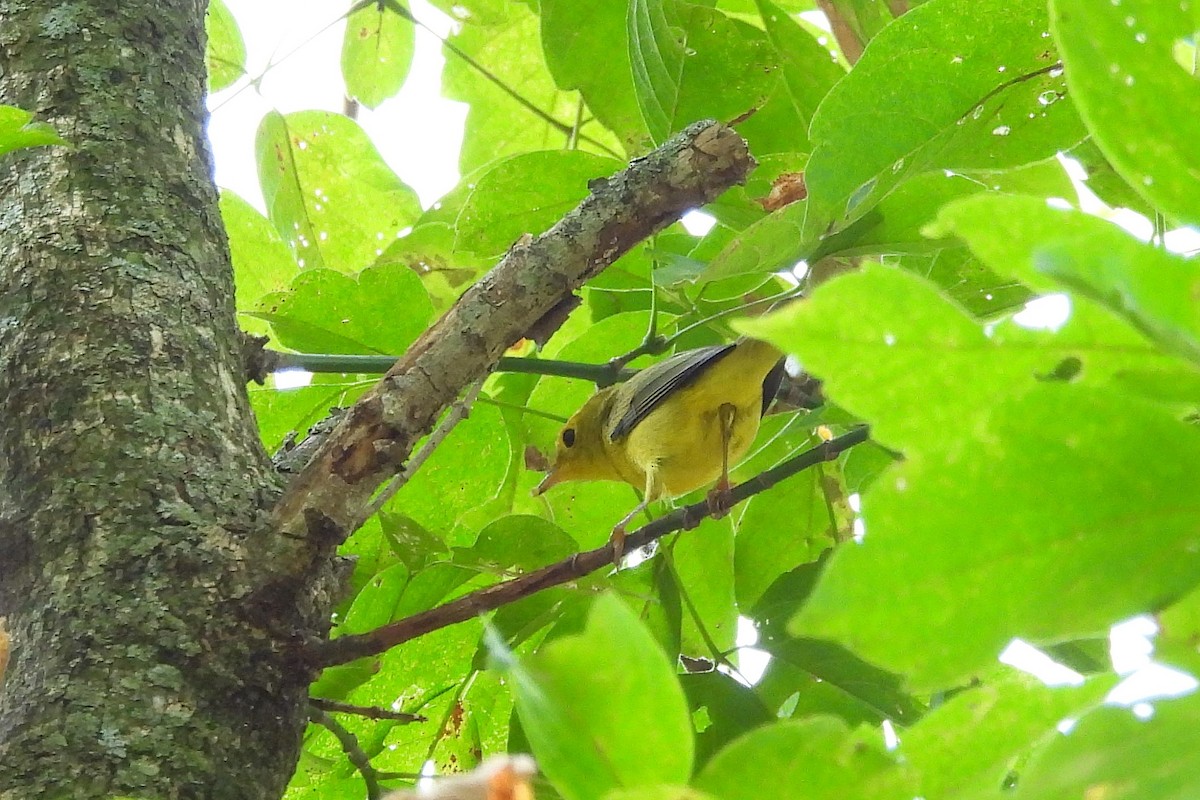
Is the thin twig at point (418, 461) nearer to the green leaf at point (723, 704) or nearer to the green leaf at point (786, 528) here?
the green leaf at point (723, 704)

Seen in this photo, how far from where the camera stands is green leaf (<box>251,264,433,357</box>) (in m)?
1.13

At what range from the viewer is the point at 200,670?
2.51 feet

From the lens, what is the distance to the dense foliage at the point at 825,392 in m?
0.24

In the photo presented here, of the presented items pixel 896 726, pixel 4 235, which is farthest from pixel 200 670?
pixel 896 726

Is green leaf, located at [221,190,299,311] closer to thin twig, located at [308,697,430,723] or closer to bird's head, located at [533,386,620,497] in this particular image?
bird's head, located at [533,386,620,497]

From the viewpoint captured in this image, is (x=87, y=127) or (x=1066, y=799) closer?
(x=1066, y=799)

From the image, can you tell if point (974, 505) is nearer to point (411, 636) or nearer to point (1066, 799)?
point (1066, 799)

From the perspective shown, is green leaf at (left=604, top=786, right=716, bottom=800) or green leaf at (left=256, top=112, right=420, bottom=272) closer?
green leaf at (left=604, top=786, right=716, bottom=800)

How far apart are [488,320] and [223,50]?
1.02 meters

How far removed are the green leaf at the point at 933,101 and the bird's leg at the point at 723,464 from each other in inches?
13.0

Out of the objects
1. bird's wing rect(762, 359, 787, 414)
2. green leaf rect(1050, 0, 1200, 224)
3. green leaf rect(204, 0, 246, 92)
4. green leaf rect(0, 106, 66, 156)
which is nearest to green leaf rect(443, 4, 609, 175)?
green leaf rect(204, 0, 246, 92)

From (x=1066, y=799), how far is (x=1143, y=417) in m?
0.09

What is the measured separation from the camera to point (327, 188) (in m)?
1.64

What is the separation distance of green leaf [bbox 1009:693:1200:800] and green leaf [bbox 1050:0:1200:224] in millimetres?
125
